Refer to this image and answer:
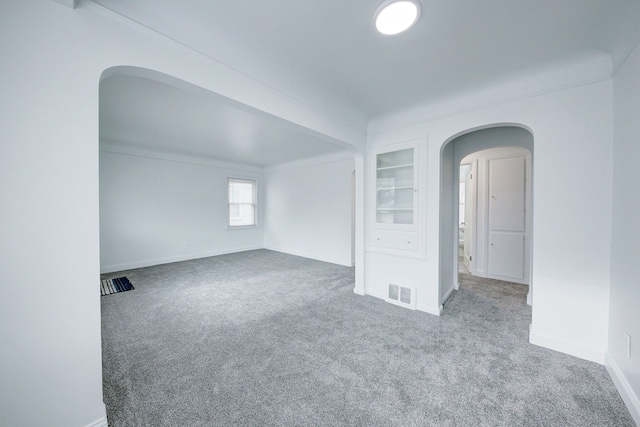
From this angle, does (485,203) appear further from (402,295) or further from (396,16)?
(396,16)

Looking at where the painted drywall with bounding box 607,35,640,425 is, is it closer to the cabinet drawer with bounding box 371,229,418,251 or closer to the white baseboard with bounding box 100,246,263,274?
the cabinet drawer with bounding box 371,229,418,251

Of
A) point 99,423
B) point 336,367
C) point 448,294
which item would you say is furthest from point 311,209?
point 99,423

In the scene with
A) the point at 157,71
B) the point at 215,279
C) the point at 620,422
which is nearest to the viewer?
the point at 620,422

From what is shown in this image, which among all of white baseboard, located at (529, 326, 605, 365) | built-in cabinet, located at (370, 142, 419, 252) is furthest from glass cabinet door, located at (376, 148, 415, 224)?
white baseboard, located at (529, 326, 605, 365)

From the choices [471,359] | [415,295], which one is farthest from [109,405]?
[415,295]

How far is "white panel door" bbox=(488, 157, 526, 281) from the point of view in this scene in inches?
152

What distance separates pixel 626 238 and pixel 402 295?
1996mm

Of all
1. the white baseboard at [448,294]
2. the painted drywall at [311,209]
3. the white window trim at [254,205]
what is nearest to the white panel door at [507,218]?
the white baseboard at [448,294]

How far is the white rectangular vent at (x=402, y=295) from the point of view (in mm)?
2961

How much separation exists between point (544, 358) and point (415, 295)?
1204 millimetres

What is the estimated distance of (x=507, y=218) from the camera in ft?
13.0

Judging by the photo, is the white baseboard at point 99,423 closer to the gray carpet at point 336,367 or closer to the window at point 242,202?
the gray carpet at point 336,367

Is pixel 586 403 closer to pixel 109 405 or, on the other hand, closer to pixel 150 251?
pixel 109 405

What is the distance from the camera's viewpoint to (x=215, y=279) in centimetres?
420
